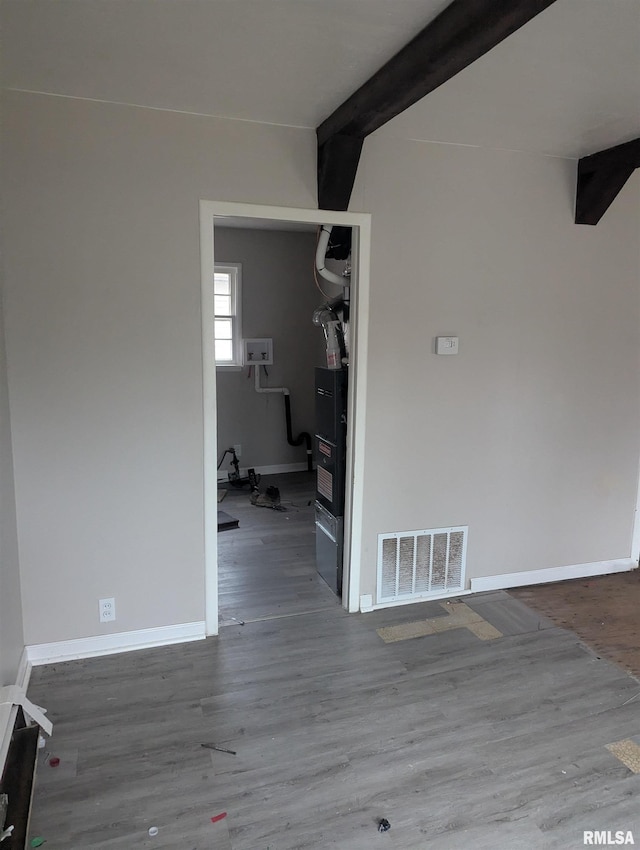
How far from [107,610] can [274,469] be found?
3.68m

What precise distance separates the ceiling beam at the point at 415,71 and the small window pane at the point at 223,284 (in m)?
3.35

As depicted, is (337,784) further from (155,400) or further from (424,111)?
(424,111)

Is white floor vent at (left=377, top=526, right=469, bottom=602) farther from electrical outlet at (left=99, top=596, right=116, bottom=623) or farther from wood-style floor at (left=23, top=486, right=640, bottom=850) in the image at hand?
electrical outlet at (left=99, top=596, right=116, bottom=623)

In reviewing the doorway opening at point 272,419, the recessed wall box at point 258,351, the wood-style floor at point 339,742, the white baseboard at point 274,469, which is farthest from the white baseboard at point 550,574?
the recessed wall box at point 258,351

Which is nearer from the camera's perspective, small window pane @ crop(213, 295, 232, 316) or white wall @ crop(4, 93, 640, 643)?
white wall @ crop(4, 93, 640, 643)

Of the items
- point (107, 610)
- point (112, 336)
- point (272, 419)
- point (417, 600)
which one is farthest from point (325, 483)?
point (272, 419)

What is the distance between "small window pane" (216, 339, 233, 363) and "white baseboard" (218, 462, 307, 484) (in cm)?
120

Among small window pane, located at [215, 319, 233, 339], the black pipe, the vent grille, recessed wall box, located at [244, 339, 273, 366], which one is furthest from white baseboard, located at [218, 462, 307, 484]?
the vent grille

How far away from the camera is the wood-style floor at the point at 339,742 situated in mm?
1798

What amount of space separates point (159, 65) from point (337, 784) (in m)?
2.64

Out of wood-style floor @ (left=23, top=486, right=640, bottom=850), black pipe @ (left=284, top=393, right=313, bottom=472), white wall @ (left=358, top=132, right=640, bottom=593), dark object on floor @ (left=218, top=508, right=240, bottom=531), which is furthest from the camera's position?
black pipe @ (left=284, top=393, right=313, bottom=472)

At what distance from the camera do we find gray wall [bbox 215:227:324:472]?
6.00m

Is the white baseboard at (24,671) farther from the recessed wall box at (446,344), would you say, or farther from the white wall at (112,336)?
the recessed wall box at (446,344)

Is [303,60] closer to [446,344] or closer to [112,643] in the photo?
[446,344]
